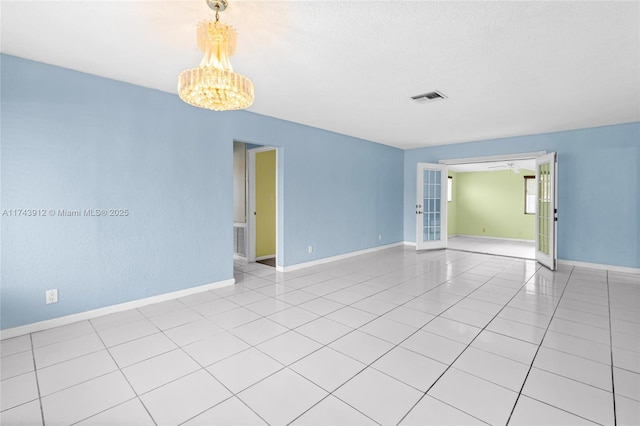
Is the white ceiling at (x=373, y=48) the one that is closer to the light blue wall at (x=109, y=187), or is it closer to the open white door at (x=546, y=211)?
the light blue wall at (x=109, y=187)

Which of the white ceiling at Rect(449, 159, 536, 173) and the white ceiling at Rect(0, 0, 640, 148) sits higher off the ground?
the white ceiling at Rect(0, 0, 640, 148)

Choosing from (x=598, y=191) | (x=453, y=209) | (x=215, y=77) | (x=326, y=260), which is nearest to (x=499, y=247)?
(x=453, y=209)

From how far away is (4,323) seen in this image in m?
2.66

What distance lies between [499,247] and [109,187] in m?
8.40

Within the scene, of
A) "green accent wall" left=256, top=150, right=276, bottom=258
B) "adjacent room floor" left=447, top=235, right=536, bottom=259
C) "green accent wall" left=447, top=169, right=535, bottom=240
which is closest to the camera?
"green accent wall" left=256, top=150, right=276, bottom=258

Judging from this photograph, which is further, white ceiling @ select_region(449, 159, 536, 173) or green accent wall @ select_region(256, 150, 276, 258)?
white ceiling @ select_region(449, 159, 536, 173)

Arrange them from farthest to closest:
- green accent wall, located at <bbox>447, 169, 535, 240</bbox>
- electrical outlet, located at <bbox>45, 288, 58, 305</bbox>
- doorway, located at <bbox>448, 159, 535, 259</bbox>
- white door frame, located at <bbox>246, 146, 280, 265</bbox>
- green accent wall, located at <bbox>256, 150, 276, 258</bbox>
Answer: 1. green accent wall, located at <bbox>447, 169, 535, 240</bbox>
2. doorway, located at <bbox>448, 159, 535, 259</bbox>
3. green accent wall, located at <bbox>256, 150, 276, 258</bbox>
4. white door frame, located at <bbox>246, 146, 280, 265</bbox>
5. electrical outlet, located at <bbox>45, 288, 58, 305</bbox>

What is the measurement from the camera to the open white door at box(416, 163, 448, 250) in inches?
279

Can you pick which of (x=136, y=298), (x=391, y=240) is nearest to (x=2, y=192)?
(x=136, y=298)

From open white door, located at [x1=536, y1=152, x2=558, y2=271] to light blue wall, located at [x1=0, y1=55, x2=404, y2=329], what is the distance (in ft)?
14.7

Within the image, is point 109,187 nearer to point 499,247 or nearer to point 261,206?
point 261,206

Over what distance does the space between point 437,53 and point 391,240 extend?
5.26 m

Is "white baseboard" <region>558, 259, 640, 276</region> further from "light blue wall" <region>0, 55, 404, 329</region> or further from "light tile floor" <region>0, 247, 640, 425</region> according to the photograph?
"light blue wall" <region>0, 55, 404, 329</region>

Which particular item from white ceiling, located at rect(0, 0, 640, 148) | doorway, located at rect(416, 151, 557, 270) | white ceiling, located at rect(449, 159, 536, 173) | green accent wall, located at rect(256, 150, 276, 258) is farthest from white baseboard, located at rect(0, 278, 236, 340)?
white ceiling, located at rect(449, 159, 536, 173)
